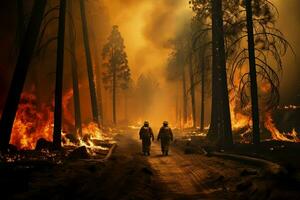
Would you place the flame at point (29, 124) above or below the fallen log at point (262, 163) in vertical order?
above

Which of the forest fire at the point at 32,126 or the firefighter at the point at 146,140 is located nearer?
the firefighter at the point at 146,140

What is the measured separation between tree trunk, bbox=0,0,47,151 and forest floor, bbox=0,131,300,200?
3646mm

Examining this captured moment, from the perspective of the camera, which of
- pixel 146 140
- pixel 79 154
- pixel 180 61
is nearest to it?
pixel 79 154

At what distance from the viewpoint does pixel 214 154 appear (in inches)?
872

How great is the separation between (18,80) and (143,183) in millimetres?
9385

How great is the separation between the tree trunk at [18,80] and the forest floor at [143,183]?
12.0 feet

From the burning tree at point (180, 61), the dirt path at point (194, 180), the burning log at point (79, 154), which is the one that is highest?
the burning tree at point (180, 61)

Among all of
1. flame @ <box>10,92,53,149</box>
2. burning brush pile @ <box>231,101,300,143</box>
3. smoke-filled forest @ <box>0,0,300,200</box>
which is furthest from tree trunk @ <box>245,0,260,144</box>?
flame @ <box>10,92,53,149</box>

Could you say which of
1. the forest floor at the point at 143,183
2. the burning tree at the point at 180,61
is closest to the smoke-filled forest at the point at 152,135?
the forest floor at the point at 143,183

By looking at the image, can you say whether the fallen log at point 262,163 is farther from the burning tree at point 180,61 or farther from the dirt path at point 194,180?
the burning tree at point 180,61

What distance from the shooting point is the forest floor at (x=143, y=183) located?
10.3 metres

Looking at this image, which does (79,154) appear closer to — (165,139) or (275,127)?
(165,139)

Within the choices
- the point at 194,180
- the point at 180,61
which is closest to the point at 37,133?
the point at 194,180

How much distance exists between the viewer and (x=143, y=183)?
13.3 m
